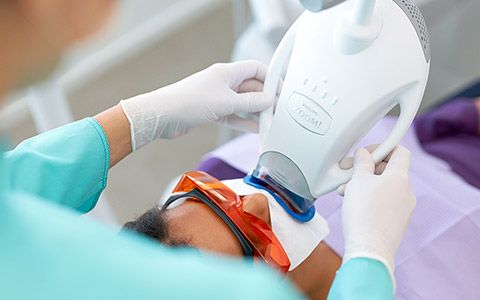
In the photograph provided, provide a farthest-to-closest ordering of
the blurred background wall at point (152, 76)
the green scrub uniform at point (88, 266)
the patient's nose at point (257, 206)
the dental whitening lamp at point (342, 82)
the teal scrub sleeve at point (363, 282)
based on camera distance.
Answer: the blurred background wall at point (152, 76)
the patient's nose at point (257, 206)
the dental whitening lamp at point (342, 82)
the teal scrub sleeve at point (363, 282)
the green scrub uniform at point (88, 266)

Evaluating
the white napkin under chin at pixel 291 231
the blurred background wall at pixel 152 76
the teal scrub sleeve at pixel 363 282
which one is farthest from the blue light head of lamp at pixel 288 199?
the blurred background wall at pixel 152 76

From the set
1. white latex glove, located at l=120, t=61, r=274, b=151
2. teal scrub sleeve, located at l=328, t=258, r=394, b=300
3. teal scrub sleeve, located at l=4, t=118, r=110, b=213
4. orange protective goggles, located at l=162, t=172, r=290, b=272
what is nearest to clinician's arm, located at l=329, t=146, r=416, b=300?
teal scrub sleeve, located at l=328, t=258, r=394, b=300

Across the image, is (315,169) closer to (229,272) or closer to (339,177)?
(339,177)

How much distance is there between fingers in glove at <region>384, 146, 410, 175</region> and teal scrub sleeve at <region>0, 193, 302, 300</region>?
453mm

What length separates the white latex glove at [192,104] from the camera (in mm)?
1232

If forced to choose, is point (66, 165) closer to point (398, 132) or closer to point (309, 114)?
point (309, 114)

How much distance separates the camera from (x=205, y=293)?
67cm

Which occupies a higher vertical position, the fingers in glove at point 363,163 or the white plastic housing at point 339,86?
the white plastic housing at point 339,86

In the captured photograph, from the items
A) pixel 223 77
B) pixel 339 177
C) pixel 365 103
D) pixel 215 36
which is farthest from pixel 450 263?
pixel 215 36

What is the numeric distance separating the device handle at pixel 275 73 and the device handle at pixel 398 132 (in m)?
0.14

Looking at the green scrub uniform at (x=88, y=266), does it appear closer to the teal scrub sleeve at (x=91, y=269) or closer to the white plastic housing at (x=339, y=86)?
the teal scrub sleeve at (x=91, y=269)

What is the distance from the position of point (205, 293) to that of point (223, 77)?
0.66m

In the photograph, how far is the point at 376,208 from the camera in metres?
1.05

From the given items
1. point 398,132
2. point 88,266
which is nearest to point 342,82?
point 398,132
